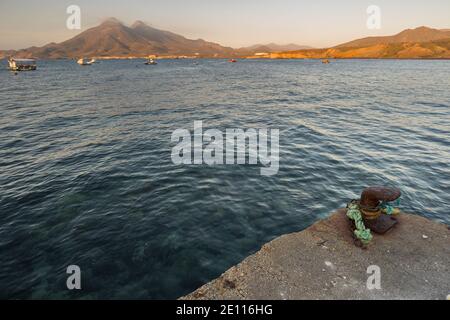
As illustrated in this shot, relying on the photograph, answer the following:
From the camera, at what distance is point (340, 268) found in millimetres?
7469

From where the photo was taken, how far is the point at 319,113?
3447 centimetres

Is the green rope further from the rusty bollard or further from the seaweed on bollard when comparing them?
the rusty bollard

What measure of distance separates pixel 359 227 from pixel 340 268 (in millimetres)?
1626

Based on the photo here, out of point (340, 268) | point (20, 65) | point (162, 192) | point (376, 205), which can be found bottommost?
point (340, 268)

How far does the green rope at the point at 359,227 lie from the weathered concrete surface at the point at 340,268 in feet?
0.97

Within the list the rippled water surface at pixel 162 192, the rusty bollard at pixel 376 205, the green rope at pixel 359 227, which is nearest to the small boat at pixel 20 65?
the rippled water surface at pixel 162 192

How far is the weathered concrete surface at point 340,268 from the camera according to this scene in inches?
265

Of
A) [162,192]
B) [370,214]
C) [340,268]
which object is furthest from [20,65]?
[340,268]

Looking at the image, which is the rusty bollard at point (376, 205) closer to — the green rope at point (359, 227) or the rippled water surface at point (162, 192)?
the green rope at point (359, 227)

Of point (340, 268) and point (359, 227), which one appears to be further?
point (359, 227)

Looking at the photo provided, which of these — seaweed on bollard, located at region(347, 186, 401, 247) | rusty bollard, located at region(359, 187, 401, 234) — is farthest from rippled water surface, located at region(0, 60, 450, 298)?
rusty bollard, located at region(359, 187, 401, 234)

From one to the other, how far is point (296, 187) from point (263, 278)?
8.46m

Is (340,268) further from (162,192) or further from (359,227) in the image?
(162,192)

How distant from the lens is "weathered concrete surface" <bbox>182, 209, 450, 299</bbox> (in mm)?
6727
